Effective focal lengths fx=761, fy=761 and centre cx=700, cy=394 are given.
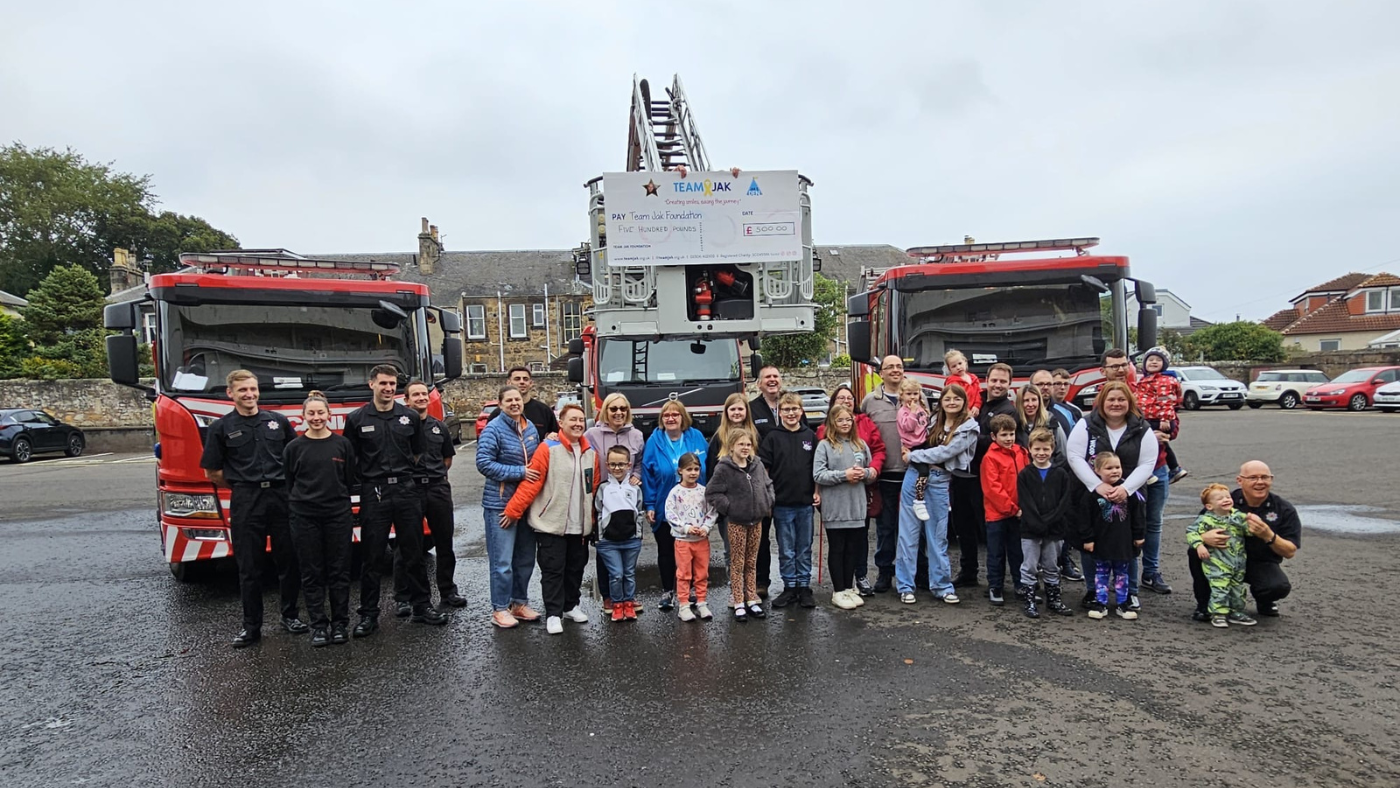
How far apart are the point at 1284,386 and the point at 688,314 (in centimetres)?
2750

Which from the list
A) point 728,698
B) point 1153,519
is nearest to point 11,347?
point 728,698

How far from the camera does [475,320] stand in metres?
43.1

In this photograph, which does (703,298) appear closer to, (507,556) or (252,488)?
(507,556)

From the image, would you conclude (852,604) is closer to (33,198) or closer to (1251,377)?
(1251,377)

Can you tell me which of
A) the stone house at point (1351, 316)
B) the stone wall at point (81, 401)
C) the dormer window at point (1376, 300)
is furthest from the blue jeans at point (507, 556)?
the dormer window at point (1376, 300)

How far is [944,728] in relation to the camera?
381 centimetres

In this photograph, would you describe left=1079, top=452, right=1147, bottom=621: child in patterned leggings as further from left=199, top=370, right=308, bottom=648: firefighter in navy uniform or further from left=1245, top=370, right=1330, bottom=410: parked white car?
left=1245, top=370, right=1330, bottom=410: parked white car

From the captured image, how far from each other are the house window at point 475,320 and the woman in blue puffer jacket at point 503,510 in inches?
1544

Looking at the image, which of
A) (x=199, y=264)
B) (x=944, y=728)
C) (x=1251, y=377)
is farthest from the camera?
(x=1251, y=377)

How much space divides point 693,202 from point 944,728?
613 cm

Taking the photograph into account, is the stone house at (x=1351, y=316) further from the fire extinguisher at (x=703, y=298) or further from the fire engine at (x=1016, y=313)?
the fire extinguisher at (x=703, y=298)

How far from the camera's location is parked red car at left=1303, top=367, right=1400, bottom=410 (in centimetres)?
2384

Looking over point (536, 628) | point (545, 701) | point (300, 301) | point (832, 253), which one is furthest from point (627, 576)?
point (832, 253)

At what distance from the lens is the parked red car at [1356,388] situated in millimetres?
23844
